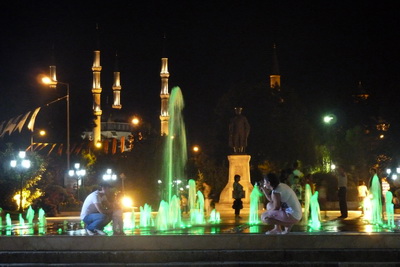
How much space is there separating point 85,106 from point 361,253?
6522 centimetres

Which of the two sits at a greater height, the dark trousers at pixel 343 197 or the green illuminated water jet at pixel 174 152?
the green illuminated water jet at pixel 174 152

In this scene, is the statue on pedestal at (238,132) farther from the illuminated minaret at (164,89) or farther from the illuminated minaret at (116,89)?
the illuminated minaret at (116,89)

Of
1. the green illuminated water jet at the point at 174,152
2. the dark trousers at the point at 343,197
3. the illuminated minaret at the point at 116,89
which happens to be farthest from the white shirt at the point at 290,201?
the illuminated minaret at the point at 116,89

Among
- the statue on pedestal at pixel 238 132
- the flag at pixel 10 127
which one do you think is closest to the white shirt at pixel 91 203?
the statue on pedestal at pixel 238 132

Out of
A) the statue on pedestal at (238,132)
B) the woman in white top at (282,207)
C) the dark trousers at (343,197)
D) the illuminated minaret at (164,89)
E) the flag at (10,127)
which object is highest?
the illuminated minaret at (164,89)

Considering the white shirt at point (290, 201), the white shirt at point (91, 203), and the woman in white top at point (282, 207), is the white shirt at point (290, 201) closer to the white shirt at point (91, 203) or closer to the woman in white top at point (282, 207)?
the woman in white top at point (282, 207)

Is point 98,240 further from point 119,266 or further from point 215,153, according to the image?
point 215,153

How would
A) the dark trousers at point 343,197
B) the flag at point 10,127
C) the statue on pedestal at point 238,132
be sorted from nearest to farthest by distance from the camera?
the dark trousers at point 343,197 → the statue on pedestal at point 238,132 → the flag at point 10,127

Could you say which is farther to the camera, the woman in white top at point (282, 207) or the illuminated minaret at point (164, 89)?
the illuminated minaret at point (164, 89)

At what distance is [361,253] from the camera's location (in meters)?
10.1

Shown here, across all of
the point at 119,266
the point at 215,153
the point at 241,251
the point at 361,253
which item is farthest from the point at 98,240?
the point at 215,153

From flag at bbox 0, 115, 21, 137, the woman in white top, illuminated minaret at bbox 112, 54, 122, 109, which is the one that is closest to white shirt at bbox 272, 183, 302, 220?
the woman in white top

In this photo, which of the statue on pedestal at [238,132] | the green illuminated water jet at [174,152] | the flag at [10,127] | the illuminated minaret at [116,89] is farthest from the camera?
the illuminated minaret at [116,89]

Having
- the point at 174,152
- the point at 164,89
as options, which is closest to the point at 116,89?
the point at 164,89
